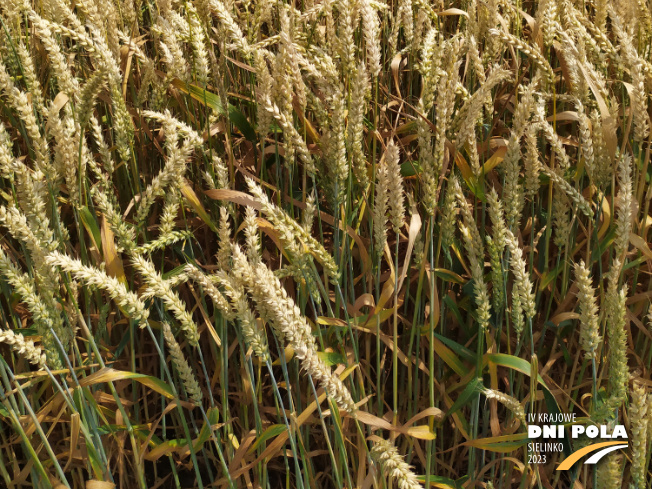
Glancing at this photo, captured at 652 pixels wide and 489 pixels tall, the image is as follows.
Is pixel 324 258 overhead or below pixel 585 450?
overhead

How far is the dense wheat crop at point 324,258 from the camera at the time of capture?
3.84 ft

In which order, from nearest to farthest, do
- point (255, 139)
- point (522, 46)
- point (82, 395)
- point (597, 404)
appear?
1. point (82, 395)
2. point (597, 404)
3. point (522, 46)
4. point (255, 139)

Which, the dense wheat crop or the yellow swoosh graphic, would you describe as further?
the yellow swoosh graphic

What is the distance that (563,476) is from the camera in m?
1.76

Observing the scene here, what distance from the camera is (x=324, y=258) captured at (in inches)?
45.8

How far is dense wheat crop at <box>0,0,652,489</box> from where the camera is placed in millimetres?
1169

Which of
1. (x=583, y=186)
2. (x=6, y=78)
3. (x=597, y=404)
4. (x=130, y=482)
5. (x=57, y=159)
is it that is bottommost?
(x=130, y=482)

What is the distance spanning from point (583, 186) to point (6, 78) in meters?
1.43

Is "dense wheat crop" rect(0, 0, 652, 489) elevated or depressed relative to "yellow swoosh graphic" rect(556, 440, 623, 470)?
elevated

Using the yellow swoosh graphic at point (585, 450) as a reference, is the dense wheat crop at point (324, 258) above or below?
above

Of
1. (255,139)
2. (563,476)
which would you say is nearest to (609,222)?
(563,476)

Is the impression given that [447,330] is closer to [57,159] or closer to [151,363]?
[151,363]

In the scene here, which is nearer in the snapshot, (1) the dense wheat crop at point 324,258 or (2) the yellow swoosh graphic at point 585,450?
(1) the dense wheat crop at point 324,258

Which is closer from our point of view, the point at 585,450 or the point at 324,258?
the point at 324,258
